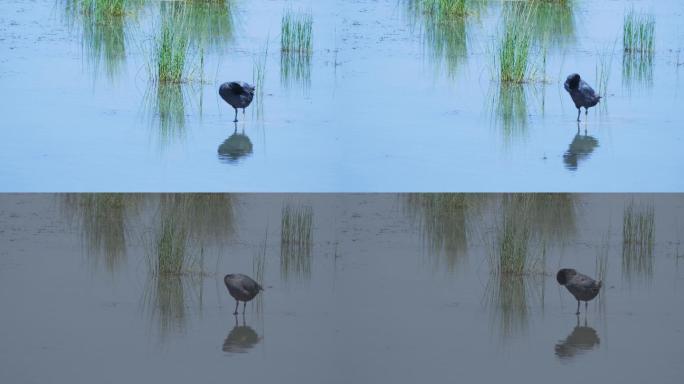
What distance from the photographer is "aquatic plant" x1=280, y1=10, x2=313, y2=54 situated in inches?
237

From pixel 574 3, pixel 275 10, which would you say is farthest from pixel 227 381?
pixel 574 3

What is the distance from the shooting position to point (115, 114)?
232 inches

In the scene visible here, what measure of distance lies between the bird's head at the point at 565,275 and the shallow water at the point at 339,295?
140 mm

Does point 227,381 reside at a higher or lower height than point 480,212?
lower

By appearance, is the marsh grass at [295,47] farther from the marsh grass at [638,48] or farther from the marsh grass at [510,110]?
the marsh grass at [638,48]

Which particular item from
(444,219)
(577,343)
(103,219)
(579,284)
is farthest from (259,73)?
(577,343)

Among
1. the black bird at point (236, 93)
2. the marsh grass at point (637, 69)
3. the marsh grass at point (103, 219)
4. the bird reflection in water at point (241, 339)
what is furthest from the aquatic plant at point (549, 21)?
the bird reflection in water at point (241, 339)

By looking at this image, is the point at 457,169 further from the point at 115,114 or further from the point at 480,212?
the point at 115,114

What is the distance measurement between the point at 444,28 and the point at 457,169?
64 centimetres

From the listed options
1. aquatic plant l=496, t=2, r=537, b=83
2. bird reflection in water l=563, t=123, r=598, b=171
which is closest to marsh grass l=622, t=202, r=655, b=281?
bird reflection in water l=563, t=123, r=598, b=171

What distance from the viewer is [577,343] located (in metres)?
4.75

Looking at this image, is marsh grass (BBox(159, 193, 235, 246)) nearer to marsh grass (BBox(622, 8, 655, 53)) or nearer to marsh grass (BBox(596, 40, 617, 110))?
marsh grass (BBox(596, 40, 617, 110))

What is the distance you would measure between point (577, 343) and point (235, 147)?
6.17 ft

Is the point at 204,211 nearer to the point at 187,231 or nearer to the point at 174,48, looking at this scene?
the point at 187,231
